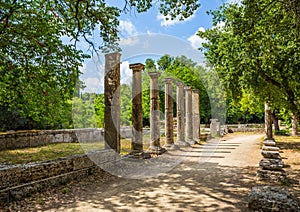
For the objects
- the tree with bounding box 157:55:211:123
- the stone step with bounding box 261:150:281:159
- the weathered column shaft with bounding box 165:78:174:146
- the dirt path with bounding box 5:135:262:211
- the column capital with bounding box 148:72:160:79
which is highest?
the tree with bounding box 157:55:211:123

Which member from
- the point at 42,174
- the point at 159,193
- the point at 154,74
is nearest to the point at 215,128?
the point at 154,74

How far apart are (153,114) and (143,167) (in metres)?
3.95

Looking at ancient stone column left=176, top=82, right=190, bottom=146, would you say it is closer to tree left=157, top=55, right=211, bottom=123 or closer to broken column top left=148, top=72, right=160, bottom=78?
broken column top left=148, top=72, right=160, bottom=78

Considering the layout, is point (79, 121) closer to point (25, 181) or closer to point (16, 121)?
point (16, 121)

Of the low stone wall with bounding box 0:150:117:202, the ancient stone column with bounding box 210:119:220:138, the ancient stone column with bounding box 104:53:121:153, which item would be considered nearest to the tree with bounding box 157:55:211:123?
the ancient stone column with bounding box 210:119:220:138

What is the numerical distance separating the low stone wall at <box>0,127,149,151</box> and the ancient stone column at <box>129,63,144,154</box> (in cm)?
882

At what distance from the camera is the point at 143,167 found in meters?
8.98

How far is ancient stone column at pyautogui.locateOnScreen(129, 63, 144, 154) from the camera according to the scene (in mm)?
10195

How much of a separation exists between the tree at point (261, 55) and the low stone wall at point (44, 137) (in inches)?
464

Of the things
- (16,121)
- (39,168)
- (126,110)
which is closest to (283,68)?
(39,168)

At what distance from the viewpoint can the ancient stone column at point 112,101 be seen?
28.4 feet

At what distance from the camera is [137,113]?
10422mm

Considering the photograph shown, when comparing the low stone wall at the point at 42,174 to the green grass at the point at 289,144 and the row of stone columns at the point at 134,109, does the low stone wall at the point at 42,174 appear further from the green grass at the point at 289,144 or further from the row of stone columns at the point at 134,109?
the green grass at the point at 289,144

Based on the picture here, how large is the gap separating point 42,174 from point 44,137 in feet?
38.7
